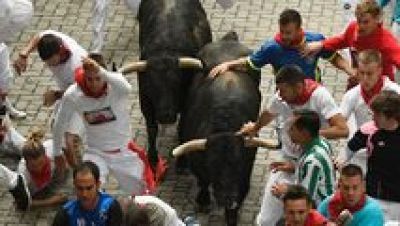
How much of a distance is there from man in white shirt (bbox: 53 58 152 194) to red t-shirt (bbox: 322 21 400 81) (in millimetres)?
2168

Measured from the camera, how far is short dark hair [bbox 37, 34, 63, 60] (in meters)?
10.1

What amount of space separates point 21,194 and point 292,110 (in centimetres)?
323

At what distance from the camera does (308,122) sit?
836 centimetres

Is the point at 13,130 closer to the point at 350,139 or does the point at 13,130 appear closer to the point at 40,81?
the point at 40,81

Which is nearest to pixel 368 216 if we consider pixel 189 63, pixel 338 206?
pixel 338 206

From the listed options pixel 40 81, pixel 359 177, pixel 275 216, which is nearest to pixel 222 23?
pixel 40 81

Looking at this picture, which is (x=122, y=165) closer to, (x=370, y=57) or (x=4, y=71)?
(x=4, y=71)

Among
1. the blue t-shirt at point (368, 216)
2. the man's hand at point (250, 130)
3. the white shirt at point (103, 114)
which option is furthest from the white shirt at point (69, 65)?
the blue t-shirt at point (368, 216)

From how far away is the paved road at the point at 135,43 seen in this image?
429 inches

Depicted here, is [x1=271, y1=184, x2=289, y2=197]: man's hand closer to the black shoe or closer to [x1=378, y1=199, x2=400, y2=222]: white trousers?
[x1=378, y1=199, x2=400, y2=222]: white trousers

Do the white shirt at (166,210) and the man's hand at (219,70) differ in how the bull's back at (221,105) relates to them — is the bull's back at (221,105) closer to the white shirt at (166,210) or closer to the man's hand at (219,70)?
the man's hand at (219,70)

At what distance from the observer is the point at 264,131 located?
11695mm

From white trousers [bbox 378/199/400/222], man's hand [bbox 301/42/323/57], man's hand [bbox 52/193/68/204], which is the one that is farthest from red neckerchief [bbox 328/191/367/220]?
man's hand [bbox 52/193/68/204]

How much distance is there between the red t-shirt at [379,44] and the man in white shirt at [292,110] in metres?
1.12
